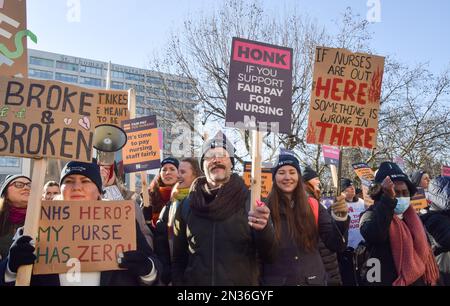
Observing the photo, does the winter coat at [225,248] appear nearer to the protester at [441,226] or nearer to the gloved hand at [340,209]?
the gloved hand at [340,209]

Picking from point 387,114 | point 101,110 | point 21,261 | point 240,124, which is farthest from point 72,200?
point 387,114

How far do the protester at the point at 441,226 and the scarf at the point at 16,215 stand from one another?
357 centimetres

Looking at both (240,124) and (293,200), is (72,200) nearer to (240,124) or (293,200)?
(240,124)

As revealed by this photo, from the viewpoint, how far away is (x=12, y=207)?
369 centimetres

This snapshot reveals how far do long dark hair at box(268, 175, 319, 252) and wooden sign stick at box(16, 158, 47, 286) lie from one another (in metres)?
1.69

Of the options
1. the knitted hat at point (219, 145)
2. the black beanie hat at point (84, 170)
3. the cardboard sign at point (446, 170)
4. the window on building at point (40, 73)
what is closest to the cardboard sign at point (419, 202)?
the cardboard sign at point (446, 170)

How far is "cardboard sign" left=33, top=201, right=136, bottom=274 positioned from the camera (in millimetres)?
2774

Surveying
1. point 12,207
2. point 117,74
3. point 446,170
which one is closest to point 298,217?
point 12,207

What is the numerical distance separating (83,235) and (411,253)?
8.42 feet

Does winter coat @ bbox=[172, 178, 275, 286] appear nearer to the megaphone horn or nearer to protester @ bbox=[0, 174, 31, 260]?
protester @ bbox=[0, 174, 31, 260]

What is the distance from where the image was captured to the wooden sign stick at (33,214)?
2.59 m

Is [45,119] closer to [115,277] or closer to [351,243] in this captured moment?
[115,277]

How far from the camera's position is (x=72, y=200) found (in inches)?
116

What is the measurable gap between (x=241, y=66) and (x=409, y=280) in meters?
2.20
